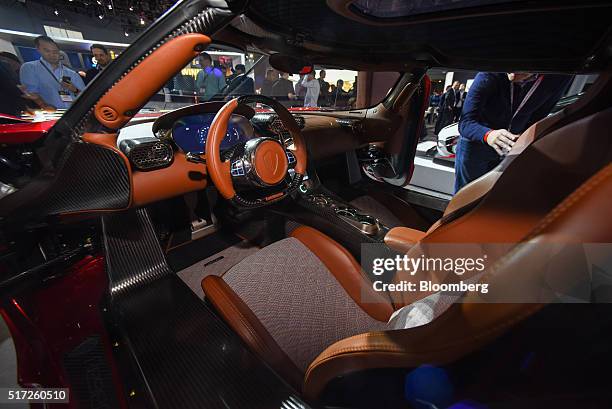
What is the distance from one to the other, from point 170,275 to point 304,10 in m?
1.34

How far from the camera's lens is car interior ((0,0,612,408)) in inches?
15.9

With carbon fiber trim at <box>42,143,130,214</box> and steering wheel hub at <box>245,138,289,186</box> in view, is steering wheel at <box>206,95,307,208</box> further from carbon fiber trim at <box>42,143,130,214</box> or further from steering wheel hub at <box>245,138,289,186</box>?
carbon fiber trim at <box>42,143,130,214</box>

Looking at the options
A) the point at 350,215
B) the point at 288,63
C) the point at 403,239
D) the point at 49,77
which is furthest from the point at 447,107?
the point at 49,77

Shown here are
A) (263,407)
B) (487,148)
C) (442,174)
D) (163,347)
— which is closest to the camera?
(263,407)

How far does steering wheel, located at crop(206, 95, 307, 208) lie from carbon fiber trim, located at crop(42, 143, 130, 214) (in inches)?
13.8

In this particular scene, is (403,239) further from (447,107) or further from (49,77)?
(447,107)

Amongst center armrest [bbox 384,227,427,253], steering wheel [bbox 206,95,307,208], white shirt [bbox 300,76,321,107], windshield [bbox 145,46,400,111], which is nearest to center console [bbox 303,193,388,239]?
→ center armrest [bbox 384,227,427,253]

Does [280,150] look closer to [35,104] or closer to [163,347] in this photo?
[163,347]

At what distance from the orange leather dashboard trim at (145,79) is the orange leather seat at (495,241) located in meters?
0.74

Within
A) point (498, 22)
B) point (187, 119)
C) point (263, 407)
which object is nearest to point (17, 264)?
point (187, 119)

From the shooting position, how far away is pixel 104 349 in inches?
40.2

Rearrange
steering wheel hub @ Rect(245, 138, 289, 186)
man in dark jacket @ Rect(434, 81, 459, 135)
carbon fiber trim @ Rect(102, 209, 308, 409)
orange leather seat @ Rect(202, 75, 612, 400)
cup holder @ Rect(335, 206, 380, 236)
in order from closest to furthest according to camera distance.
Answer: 1. orange leather seat @ Rect(202, 75, 612, 400)
2. carbon fiber trim @ Rect(102, 209, 308, 409)
3. steering wheel hub @ Rect(245, 138, 289, 186)
4. cup holder @ Rect(335, 206, 380, 236)
5. man in dark jacket @ Rect(434, 81, 459, 135)

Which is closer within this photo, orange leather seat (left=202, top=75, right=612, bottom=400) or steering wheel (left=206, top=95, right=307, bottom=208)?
orange leather seat (left=202, top=75, right=612, bottom=400)

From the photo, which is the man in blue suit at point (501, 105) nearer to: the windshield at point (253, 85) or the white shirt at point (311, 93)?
the windshield at point (253, 85)
